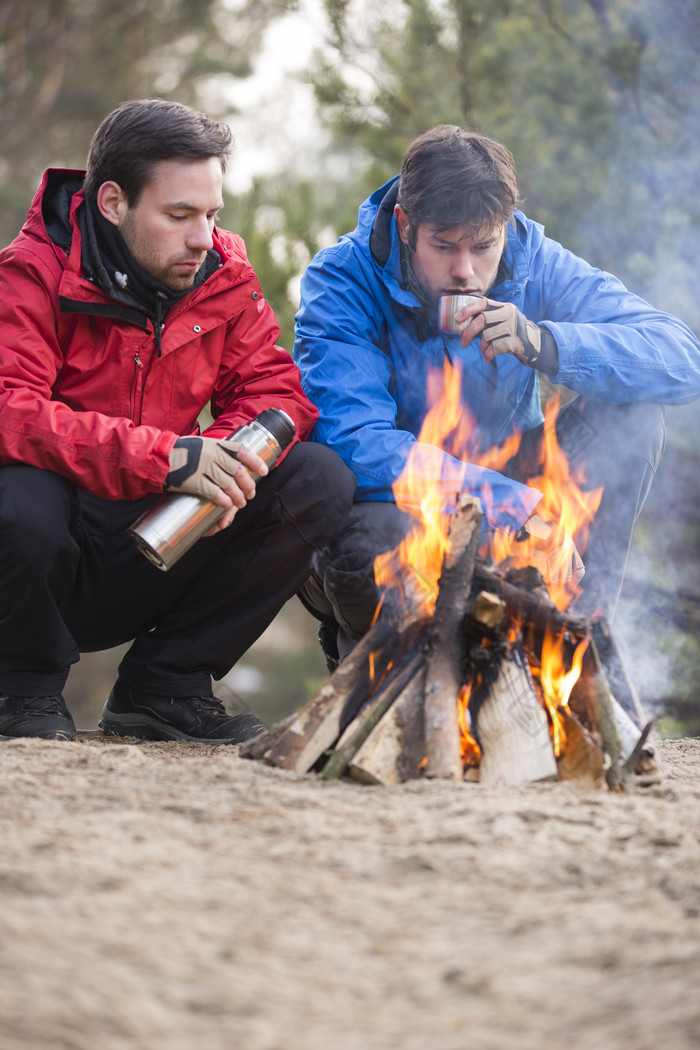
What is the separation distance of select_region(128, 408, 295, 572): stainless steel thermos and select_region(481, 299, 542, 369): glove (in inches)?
28.3

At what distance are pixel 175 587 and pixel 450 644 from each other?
1058mm

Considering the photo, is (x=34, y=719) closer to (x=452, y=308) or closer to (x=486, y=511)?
(x=486, y=511)

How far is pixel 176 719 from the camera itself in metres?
3.12

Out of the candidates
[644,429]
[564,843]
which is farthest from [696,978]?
[644,429]

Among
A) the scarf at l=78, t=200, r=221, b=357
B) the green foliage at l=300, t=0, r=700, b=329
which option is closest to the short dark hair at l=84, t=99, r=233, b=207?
the scarf at l=78, t=200, r=221, b=357

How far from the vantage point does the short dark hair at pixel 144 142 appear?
2.88 meters

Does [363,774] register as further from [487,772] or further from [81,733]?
[81,733]

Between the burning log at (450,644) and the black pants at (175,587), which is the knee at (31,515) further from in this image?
the burning log at (450,644)

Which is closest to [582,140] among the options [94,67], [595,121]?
[595,121]

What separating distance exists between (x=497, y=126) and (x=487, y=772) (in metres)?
4.38

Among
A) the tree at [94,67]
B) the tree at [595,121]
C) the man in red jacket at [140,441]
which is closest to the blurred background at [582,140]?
the tree at [595,121]

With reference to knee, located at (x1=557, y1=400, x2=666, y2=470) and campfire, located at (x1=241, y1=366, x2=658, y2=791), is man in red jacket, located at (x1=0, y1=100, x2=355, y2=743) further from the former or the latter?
knee, located at (x1=557, y1=400, x2=666, y2=470)

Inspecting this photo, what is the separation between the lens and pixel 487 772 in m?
2.28

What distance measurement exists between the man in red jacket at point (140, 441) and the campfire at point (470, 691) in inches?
21.9
